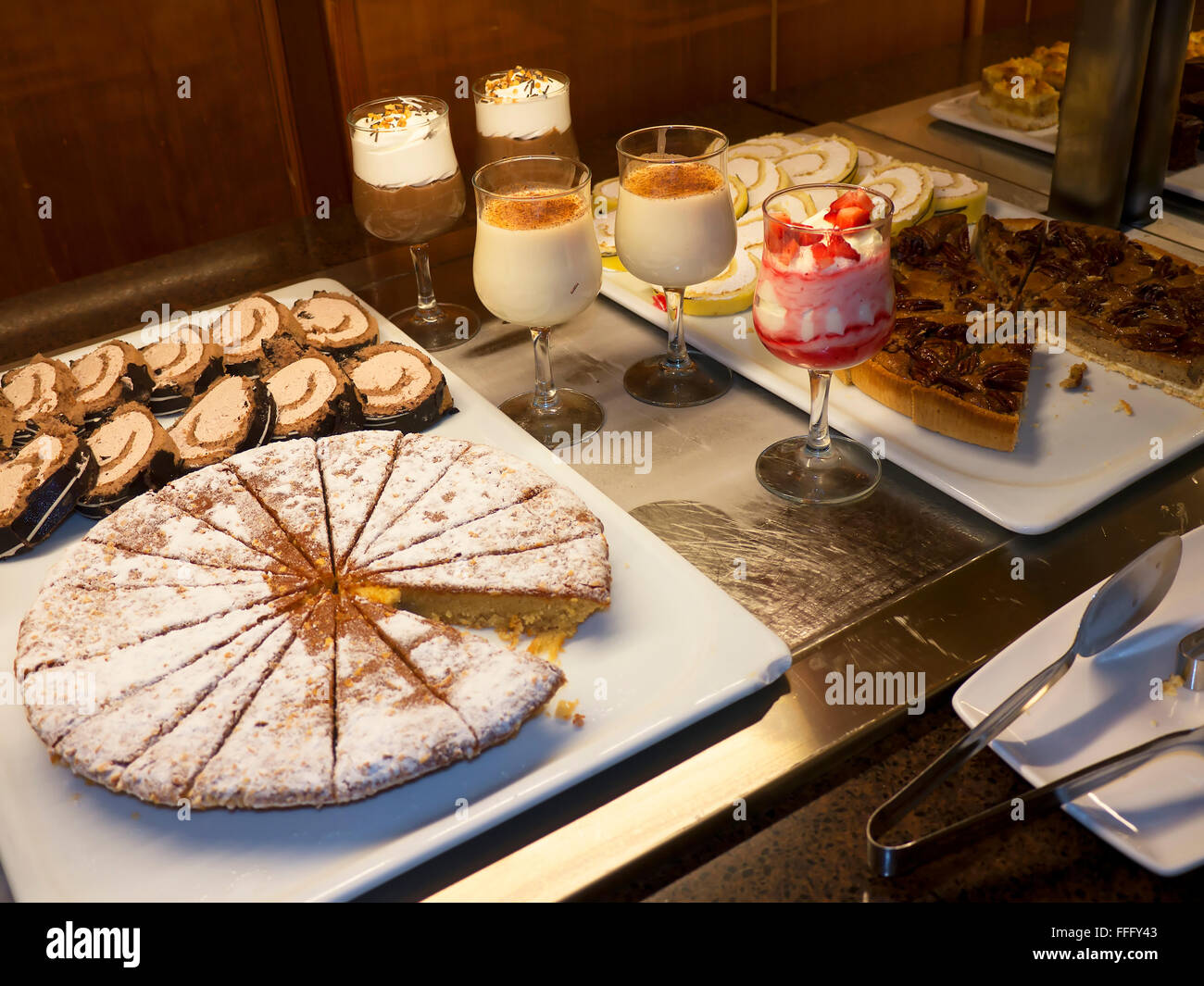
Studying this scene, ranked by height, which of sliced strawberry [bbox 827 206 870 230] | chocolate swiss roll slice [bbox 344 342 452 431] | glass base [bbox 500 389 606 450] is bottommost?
glass base [bbox 500 389 606 450]

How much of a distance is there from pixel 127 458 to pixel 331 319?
2.07 ft

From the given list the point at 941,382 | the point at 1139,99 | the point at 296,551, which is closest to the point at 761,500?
the point at 941,382

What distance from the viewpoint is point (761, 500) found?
2041 millimetres

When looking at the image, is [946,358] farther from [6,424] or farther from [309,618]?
[6,424]

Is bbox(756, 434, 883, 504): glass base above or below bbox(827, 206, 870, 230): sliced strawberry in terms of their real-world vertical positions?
below

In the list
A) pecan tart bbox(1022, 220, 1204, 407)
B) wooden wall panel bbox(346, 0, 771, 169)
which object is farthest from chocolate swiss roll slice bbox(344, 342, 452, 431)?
wooden wall panel bbox(346, 0, 771, 169)

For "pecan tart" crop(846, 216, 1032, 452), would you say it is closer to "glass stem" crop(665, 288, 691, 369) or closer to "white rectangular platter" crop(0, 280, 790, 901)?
"glass stem" crop(665, 288, 691, 369)

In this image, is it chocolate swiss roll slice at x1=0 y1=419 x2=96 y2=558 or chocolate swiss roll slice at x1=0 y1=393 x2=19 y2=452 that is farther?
chocolate swiss roll slice at x1=0 y1=393 x2=19 y2=452

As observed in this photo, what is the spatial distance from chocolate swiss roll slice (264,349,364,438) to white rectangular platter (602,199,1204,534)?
82 cm

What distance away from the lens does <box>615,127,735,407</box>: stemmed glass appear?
2184mm

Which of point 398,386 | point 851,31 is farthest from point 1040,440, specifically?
point 851,31

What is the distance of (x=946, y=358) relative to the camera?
7.45 feet

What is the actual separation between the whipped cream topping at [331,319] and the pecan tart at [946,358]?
1148mm

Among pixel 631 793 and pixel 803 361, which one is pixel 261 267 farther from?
pixel 631 793
